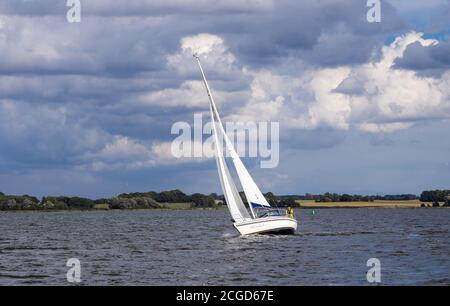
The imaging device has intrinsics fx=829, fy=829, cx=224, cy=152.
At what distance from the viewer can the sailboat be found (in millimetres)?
76431

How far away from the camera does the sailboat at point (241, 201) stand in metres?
76.4

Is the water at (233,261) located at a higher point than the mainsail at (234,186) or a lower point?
lower

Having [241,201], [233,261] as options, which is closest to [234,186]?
[241,201]

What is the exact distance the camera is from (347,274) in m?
49.8

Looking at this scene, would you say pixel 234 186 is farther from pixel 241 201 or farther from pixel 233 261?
pixel 233 261

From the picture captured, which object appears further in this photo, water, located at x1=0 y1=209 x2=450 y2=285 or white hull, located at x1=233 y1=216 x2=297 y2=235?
white hull, located at x1=233 y1=216 x2=297 y2=235

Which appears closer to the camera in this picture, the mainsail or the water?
the water

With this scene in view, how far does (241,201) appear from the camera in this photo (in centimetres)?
7900

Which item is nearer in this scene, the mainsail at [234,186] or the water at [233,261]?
the water at [233,261]

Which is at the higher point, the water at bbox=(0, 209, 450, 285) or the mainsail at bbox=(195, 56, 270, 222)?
the mainsail at bbox=(195, 56, 270, 222)
